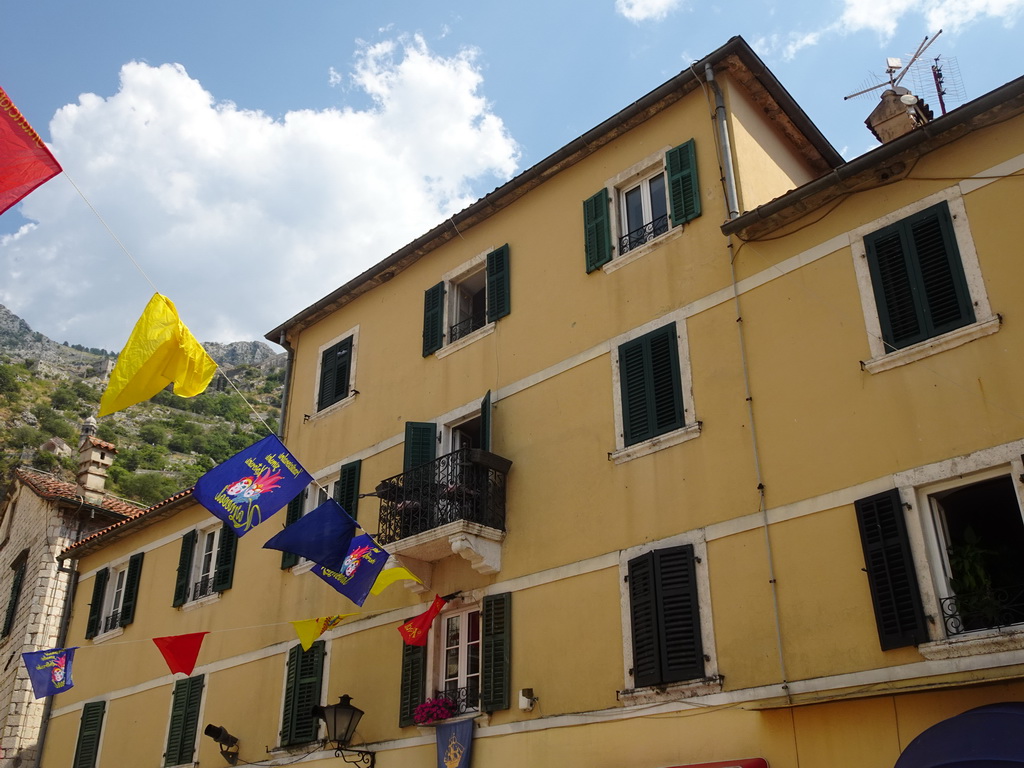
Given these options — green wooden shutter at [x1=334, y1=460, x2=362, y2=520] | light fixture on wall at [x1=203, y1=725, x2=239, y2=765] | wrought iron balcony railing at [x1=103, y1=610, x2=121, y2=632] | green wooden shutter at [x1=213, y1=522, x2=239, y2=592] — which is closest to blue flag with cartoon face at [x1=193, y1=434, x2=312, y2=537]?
green wooden shutter at [x1=334, y1=460, x2=362, y2=520]

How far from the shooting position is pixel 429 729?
1291 centimetres

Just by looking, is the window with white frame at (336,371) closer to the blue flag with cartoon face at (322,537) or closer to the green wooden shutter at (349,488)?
the green wooden shutter at (349,488)

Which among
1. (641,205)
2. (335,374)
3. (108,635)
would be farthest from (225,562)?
(641,205)

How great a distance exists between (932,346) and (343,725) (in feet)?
29.4

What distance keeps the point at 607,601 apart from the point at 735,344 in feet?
11.2

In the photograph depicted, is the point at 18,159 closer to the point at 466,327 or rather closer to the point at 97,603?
the point at 466,327

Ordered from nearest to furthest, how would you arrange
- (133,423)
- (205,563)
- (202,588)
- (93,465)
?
1. (202,588)
2. (205,563)
3. (93,465)
4. (133,423)

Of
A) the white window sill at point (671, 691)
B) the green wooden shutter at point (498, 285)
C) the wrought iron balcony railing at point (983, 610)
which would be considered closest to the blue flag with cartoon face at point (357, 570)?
the white window sill at point (671, 691)

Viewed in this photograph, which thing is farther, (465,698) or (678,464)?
(465,698)

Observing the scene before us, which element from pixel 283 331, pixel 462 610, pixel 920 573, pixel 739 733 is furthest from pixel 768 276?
pixel 283 331

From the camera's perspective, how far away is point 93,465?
26859 mm

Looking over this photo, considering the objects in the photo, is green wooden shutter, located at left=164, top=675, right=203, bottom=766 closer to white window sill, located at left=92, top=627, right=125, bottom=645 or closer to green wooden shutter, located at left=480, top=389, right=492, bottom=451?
white window sill, located at left=92, top=627, right=125, bottom=645

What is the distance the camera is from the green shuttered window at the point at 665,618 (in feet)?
34.9

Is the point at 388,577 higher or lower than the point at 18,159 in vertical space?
lower
